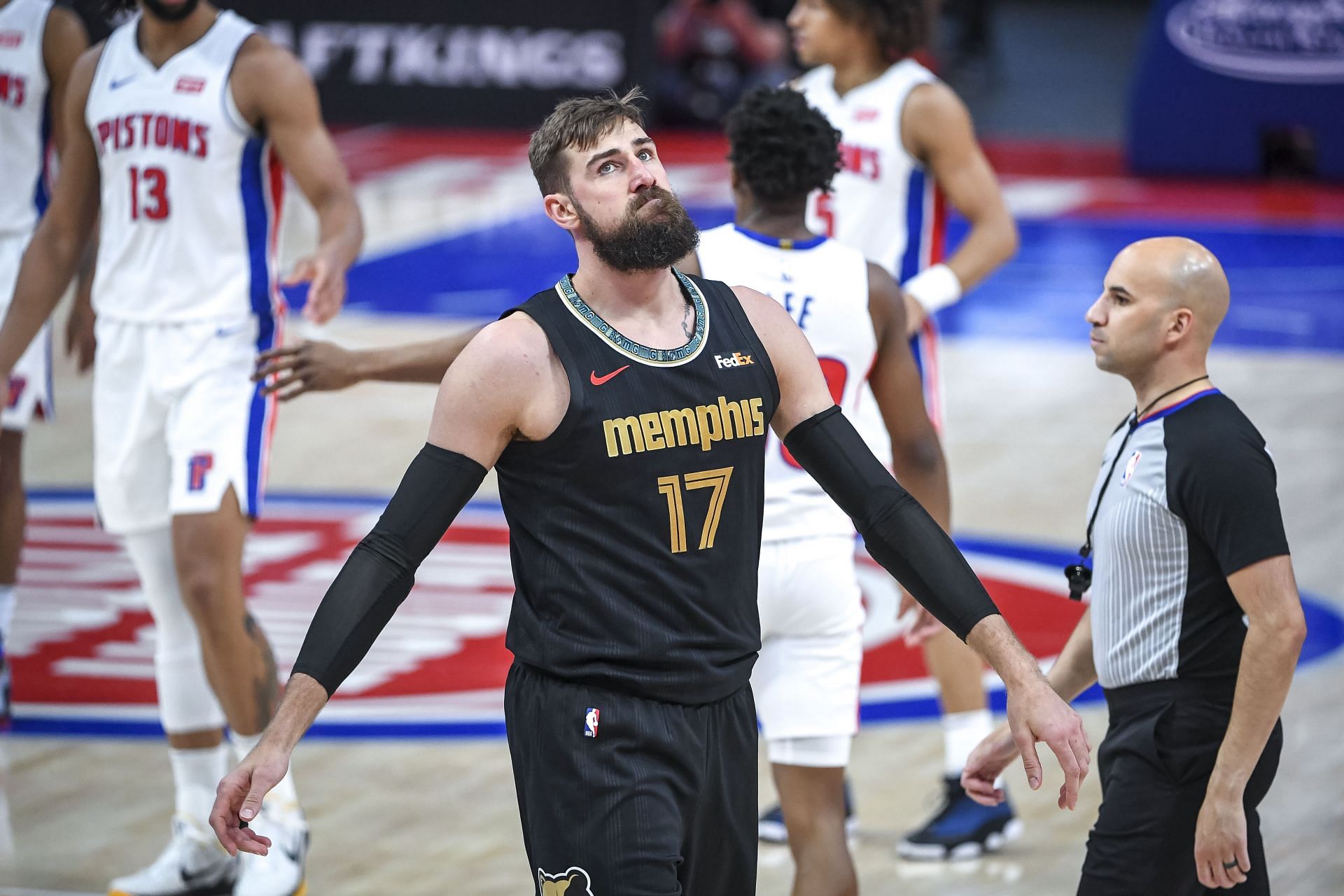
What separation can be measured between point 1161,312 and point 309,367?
5.99ft

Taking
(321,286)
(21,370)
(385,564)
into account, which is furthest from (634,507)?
(21,370)

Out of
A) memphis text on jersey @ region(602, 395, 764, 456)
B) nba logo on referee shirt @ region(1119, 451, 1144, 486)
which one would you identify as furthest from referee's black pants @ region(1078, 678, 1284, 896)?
memphis text on jersey @ region(602, 395, 764, 456)

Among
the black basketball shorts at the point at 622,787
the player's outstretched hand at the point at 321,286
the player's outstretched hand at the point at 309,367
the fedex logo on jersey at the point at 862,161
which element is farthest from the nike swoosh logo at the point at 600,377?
the fedex logo on jersey at the point at 862,161

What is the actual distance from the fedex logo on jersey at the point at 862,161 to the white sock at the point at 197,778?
2565 millimetres

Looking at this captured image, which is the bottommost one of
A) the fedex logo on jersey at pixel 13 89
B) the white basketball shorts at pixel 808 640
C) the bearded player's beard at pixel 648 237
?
the white basketball shorts at pixel 808 640

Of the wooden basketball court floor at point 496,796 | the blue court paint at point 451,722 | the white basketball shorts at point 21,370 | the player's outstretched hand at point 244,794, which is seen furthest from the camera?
the white basketball shorts at point 21,370

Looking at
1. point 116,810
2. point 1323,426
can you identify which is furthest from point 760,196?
point 1323,426

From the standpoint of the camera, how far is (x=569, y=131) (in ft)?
11.6

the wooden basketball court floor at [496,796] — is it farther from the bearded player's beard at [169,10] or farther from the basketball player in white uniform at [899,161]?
the bearded player's beard at [169,10]

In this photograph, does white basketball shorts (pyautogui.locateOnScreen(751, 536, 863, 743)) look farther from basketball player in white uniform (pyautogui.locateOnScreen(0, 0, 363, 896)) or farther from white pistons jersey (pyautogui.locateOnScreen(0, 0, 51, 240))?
white pistons jersey (pyautogui.locateOnScreen(0, 0, 51, 240))

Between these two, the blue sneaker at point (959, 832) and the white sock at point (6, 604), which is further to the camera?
the white sock at point (6, 604)

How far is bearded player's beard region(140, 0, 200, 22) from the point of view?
212 inches

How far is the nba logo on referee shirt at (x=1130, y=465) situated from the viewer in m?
3.90

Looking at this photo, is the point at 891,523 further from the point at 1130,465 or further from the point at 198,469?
the point at 198,469
